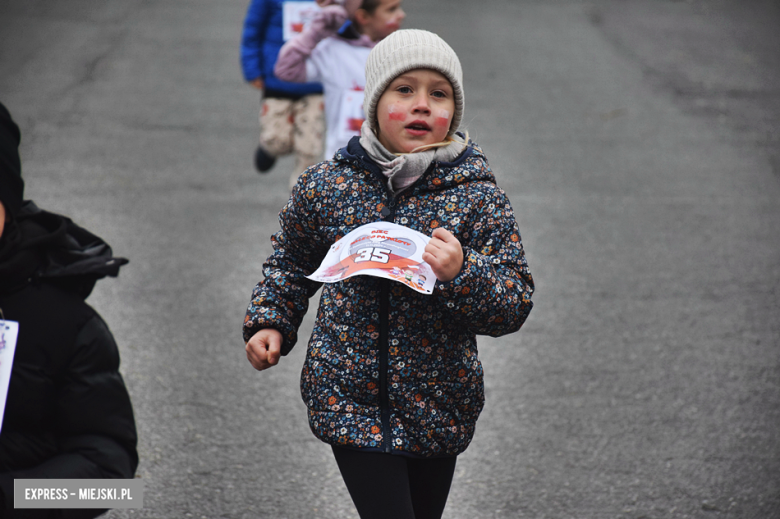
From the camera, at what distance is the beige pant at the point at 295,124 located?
5.00 m

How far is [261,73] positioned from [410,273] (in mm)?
3432

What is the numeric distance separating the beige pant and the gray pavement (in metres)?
0.88

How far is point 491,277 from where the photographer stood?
2004 mm

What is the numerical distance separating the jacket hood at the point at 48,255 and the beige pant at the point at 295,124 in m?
2.59

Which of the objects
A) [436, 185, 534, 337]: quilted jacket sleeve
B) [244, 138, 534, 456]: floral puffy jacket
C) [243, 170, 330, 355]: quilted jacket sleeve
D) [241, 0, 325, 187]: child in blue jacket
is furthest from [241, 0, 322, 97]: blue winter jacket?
[436, 185, 534, 337]: quilted jacket sleeve

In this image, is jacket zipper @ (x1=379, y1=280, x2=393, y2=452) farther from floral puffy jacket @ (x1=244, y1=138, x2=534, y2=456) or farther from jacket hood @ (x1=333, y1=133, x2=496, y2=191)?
jacket hood @ (x1=333, y1=133, x2=496, y2=191)

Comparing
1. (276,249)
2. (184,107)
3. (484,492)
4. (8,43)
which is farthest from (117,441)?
(8,43)

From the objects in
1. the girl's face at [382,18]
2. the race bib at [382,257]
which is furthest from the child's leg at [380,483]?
the girl's face at [382,18]

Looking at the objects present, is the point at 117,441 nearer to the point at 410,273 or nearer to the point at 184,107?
the point at 410,273

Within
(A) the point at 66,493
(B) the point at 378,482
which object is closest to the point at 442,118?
(B) the point at 378,482

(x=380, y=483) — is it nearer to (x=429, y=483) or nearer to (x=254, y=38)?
(x=429, y=483)

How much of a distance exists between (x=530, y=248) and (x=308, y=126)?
186cm

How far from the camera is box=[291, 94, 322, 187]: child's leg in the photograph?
500 centimetres

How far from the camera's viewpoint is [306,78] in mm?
4578
